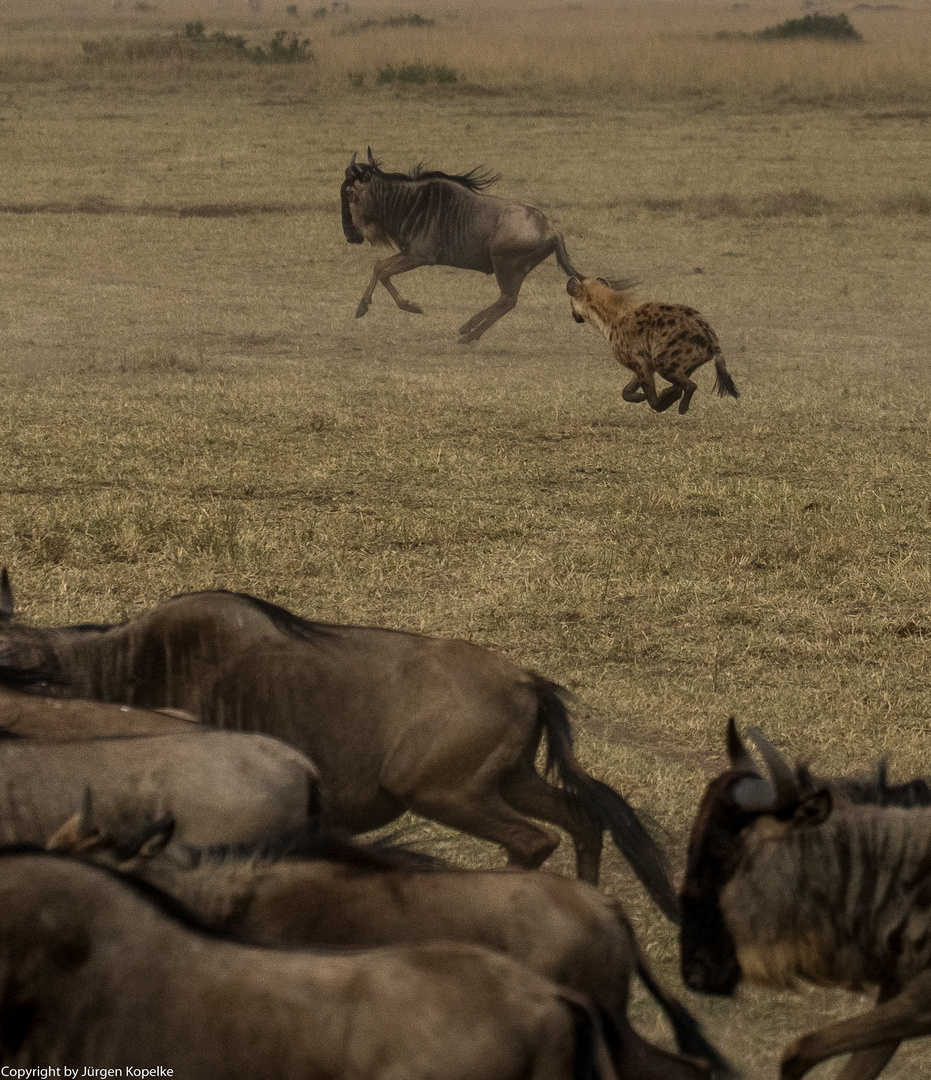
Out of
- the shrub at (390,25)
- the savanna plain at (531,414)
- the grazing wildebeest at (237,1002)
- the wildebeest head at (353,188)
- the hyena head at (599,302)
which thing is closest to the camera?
→ the grazing wildebeest at (237,1002)

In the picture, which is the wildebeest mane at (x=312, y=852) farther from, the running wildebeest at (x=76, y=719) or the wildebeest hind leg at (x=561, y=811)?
the wildebeest hind leg at (x=561, y=811)

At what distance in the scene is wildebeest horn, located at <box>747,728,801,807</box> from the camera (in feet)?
8.99

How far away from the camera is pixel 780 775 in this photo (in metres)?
2.77

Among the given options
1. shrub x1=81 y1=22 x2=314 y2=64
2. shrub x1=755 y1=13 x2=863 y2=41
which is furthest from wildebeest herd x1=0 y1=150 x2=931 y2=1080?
shrub x1=755 y1=13 x2=863 y2=41

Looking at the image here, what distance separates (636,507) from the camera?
24.9 ft

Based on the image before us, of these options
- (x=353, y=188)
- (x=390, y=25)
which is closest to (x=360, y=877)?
(x=353, y=188)

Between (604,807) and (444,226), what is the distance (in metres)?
11.8

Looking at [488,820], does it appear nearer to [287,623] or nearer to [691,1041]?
[287,623]

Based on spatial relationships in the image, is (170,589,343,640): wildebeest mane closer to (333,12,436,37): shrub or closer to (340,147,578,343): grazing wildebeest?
(340,147,578,343): grazing wildebeest

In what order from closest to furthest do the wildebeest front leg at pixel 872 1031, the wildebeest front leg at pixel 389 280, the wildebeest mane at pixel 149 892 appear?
the wildebeest mane at pixel 149 892, the wildebeest front leg at pixel 872 1031, the wildebeest front leg at pixel 389 280

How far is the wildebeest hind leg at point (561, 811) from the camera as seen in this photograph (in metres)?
3.91

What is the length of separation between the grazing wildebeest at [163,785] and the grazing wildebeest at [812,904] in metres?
0.85

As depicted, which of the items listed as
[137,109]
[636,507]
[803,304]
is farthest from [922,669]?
[137,109]

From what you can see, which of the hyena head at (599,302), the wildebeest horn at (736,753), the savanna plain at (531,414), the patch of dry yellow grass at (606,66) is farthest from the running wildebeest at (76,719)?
the patch of dry yellow grass at (606,66)
